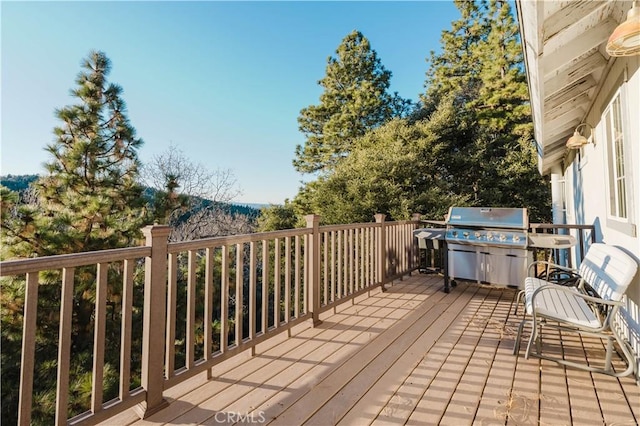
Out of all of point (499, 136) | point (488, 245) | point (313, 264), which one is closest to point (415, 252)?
point (488, 245)

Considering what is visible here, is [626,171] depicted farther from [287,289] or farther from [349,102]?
[349,102]

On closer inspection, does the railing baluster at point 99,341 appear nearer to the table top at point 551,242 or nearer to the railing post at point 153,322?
the railing post at point 153,322

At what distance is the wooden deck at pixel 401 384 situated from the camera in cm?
178

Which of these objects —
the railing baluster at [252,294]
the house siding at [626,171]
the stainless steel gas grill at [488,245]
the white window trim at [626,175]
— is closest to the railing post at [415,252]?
the stainless steel gas grill at [488,245]

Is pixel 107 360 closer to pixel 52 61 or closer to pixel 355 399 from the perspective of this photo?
pixel 355 399

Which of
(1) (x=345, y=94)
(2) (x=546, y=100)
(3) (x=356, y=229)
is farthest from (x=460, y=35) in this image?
(3) (x=356, y=229)

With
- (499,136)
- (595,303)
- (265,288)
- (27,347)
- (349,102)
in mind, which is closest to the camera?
(27,347)

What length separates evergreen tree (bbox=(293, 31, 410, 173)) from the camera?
15758 millimetres

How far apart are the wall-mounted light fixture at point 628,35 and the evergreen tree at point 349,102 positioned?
1401 cm

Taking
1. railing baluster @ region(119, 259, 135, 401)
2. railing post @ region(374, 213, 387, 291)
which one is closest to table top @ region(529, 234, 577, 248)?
railing post @ region(374, 213, 387, 291)

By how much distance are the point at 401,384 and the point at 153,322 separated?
1692 millimetres

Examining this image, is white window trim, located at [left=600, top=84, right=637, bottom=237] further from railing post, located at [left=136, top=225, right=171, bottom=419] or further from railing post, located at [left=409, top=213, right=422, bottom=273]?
railing post, located at [left=136, top=225, right=171, bottom=419]

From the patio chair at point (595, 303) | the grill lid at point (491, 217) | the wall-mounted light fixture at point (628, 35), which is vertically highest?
the wall-mounted light fixture at point (628, 35)

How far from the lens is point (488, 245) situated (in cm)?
423
